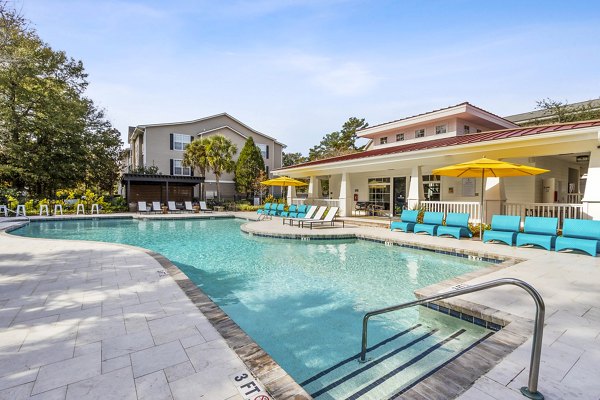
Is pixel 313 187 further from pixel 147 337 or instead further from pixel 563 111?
pixel 563 111

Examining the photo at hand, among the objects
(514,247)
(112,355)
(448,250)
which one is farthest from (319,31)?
(112,355)

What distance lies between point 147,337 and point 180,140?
1034 inches

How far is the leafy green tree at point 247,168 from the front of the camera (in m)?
26.0

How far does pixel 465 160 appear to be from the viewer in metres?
11.8

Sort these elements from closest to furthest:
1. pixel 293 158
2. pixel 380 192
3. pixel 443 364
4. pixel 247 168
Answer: pixel 443 364 → pixel 380 192 → pixel 247 168 → pixel 293 158

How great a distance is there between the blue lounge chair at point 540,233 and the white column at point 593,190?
1.40m

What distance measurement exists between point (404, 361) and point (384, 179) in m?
16.4

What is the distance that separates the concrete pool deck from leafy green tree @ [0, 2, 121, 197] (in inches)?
829

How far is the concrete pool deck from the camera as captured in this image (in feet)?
7.87

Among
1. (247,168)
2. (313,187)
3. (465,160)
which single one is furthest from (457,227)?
(247,168)

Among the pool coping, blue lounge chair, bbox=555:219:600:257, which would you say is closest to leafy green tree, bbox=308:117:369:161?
blue lounge chair, bbox=555:219:600:257

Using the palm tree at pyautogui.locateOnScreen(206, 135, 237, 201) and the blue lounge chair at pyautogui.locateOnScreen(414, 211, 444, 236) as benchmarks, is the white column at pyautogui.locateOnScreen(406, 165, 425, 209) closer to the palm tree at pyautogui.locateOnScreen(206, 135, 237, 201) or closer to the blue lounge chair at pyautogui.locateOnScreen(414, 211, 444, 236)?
the blue lounge chair at pyautogui.locateOnScreen(414, 211, 444, 236)

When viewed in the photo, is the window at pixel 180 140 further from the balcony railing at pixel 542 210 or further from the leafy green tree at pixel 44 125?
the balcony railing at pixel 542 210

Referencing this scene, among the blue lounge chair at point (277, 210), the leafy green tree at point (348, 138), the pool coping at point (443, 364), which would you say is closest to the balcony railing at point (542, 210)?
the pool coping at point (443, 364)
